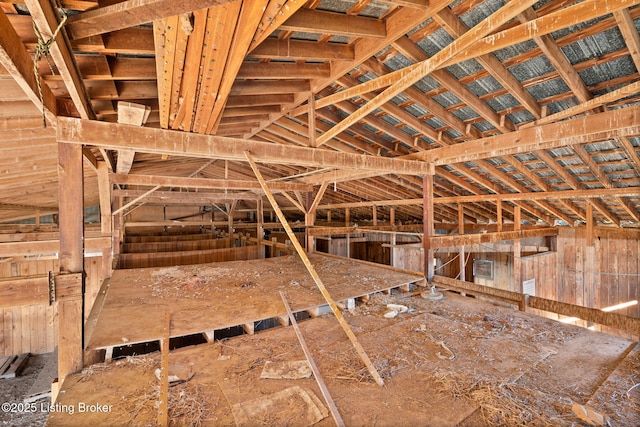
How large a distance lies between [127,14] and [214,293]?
131 inches

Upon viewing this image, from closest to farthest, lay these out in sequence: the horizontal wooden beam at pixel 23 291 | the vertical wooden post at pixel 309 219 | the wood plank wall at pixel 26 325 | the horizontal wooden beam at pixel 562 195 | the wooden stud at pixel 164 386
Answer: the wooden stud at pixel 164 386
the horizontal wooden beam at pixel 23 291
the horizontal wooden beam at pixel 562 195
the wood plank wall at pixel 26 325
the vertical wooden post at pixel 309 219

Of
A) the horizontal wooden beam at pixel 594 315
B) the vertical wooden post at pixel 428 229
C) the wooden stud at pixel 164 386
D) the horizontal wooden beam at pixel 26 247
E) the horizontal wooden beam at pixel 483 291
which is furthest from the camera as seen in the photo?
the vertical wooden post at pixel 428 229

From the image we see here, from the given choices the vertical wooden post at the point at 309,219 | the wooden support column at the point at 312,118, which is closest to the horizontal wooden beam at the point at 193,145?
the wooden support column at the point at 312,118

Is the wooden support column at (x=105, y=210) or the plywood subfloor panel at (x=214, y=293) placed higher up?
the wooden support column at (x=105, y=210)

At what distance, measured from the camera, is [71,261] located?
235 cm

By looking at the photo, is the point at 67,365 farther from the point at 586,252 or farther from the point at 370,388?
the point at 586,252

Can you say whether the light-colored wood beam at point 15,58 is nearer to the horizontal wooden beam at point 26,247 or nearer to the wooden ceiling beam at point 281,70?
the wooden ceiling beam at point 281,70

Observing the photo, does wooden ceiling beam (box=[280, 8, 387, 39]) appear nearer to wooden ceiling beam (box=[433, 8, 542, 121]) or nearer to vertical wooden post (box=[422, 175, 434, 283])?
wooden ceiling beam (box=[433, 8, 542, 121])

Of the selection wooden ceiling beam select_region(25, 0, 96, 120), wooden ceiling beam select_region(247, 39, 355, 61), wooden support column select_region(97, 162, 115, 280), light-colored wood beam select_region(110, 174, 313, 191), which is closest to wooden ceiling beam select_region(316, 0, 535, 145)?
wooden ceiling beam select_region(247, 39, 355, 61)

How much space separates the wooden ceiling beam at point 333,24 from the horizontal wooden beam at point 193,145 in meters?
1.43

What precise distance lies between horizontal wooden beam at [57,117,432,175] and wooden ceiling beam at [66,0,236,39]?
103 cm

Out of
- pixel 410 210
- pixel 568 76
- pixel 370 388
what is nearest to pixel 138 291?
pixel 370 388

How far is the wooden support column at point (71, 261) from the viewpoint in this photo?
2.24 meters

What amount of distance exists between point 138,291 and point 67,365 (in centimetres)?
184
